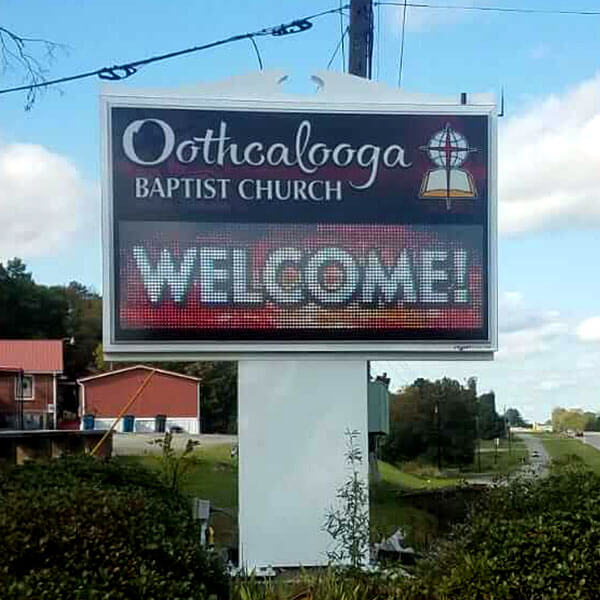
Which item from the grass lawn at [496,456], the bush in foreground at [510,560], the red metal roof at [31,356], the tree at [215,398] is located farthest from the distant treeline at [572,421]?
the red metal roof at [31,356]

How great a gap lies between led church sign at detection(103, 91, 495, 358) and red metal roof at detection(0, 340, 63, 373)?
33.8 meters

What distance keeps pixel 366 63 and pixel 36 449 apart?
1035 centimetres

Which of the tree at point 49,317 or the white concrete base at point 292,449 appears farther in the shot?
the tree at point 49,317

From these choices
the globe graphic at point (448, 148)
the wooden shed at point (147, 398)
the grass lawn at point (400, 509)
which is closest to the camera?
the globe graphic at point (448, 148)

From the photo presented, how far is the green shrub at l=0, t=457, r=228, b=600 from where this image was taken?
404 cm

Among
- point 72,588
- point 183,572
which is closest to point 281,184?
point 183,572

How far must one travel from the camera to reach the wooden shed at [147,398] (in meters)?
35.2

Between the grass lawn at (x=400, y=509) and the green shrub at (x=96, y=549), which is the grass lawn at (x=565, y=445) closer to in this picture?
the grass lawn at (x=400, y=509)

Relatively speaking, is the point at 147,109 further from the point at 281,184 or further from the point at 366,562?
the point at 366,562

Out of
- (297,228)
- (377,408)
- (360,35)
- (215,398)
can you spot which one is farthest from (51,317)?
(297,228)

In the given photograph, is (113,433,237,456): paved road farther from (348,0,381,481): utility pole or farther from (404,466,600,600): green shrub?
(404,466,600,600): green shrub

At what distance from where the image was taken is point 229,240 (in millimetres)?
7418

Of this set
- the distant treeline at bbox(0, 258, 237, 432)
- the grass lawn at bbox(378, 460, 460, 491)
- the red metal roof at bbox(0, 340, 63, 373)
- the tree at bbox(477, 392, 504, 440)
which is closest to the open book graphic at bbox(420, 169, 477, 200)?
the grass lawn at bbox(378, 460, 460, 491)

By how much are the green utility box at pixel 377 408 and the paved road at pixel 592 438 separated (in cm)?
1230
